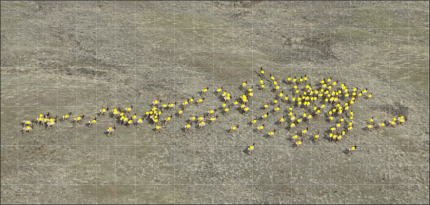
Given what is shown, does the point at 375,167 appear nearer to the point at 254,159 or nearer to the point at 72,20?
the point at 254,159

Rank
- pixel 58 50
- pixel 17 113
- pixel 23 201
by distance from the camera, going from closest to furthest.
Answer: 1. pixel 23 201
2. pixel 17 113
3. pixel 58 50

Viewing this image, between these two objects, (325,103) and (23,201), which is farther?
(325,103)

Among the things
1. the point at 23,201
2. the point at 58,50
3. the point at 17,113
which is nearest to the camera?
the point at 23,201

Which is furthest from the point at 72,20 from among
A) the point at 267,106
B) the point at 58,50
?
the point at 267,106

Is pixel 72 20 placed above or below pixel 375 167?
above

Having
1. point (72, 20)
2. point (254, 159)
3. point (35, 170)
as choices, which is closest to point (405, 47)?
point (254, 159)

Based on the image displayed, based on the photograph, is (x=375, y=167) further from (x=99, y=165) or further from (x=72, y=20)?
(x=72, y=20)

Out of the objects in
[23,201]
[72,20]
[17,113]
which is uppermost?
[72,20]
